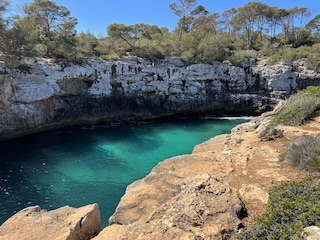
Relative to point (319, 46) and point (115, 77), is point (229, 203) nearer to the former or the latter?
point (115, 77)

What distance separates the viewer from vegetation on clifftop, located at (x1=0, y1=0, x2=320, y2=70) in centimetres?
1745

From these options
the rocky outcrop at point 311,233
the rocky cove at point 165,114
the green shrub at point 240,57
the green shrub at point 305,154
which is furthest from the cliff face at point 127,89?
the rocky outcrop at point 311,233

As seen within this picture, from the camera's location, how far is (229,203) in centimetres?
405

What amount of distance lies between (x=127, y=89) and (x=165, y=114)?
13.1 feet

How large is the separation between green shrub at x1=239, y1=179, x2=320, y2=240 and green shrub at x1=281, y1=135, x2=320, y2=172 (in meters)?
1.26

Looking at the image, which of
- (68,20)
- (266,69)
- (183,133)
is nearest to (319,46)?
(266,69)

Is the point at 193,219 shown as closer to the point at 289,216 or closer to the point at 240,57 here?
the point at 289,216

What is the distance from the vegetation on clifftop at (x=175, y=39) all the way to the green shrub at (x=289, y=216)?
677 inches

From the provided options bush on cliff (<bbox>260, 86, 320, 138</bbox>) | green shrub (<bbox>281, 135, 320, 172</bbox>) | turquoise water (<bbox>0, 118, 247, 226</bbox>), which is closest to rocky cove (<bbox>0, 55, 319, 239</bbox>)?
green shrub (<bbox>281, 135, 320, 172</bbox>)

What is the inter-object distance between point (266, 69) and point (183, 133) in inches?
437

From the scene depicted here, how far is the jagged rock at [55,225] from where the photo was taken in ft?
12.9

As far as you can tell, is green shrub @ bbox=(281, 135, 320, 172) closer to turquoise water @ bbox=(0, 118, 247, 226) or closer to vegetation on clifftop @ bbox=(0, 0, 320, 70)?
turquoise water @ bbox=(0, 118, 247, 226)

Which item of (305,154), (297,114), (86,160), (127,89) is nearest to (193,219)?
(305,154)

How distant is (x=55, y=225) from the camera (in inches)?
163
